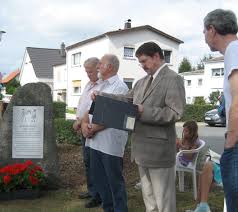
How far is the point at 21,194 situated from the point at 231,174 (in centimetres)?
411

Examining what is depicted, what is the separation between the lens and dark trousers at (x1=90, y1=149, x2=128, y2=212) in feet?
14.7

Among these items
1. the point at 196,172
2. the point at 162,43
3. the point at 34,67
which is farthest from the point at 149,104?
the point at 34,67

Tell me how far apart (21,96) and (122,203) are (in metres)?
2.85

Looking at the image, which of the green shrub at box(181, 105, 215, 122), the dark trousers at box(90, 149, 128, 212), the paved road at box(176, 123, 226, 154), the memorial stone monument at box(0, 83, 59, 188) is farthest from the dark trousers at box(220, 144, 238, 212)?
the green shrub at box(181, 105, 215, 122)

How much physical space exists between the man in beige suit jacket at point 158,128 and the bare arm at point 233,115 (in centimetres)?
121

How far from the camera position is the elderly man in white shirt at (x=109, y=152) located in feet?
14.7

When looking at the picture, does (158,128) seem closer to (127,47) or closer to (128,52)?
(127,47)

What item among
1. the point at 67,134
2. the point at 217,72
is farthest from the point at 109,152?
the point at 217,72

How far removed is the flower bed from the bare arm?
406 cm

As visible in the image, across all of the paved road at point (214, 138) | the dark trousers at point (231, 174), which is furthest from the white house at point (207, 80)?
the dark trousers at point (231, 174)

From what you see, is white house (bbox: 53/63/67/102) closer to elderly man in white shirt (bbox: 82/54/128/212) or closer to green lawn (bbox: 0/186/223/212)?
green lawn (bbox: 0/186/223/212)

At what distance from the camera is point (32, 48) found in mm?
56625

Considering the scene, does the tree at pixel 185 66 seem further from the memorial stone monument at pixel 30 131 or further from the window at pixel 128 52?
the memorial stone monument at pixel 30 131

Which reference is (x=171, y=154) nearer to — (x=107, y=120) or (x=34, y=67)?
(x=107, y=120)
